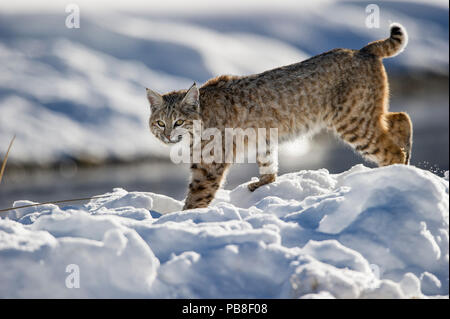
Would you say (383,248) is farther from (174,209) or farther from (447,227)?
(174,209)

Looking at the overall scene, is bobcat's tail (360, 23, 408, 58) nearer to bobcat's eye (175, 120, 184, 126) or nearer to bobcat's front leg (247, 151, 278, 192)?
bobcat's front leg (247, 151, 278, 192)

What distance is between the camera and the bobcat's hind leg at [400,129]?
631cm

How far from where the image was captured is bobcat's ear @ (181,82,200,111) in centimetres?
586

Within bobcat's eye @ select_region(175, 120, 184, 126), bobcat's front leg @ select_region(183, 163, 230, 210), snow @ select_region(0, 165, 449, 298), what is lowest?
snow @ select_region(0, 165, 449, 298)

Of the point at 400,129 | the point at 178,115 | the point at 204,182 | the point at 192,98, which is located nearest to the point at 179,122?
the point at 178,115

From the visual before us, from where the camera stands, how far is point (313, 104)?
619 centimetres

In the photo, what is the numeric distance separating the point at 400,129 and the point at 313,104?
1114 millimetres

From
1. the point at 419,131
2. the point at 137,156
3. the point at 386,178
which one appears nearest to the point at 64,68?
the point at 137,156

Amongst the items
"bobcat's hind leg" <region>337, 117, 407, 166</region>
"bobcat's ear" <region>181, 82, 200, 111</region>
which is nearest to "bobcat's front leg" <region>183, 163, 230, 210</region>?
"bobcat's ear" <region>181, 82, 200, 111</region>

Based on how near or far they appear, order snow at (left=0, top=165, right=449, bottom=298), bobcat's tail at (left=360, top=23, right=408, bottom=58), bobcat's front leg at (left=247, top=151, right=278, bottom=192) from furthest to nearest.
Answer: bobcat's front leg at (left=247, top=151, right=278, bottom=192), bobcat's tail at (left=360, top=23, right=408, bottom=58), snow at (left=0, top=165, right=449, bottom=298)

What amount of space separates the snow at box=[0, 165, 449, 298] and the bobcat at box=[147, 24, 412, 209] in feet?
7.03

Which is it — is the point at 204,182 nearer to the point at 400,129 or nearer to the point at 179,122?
the point at 179,122

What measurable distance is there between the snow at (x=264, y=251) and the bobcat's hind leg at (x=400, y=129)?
7.66ft

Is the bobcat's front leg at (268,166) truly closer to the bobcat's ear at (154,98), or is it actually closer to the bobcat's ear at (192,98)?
the bobcat's ear at (192,98)
